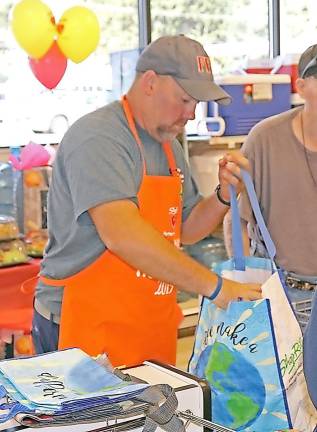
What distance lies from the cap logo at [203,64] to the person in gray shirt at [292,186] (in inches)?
16.5

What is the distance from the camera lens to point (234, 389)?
5.55 feet

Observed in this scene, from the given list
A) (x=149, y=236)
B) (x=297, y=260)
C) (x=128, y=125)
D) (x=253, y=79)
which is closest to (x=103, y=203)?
(x=149, y=236)

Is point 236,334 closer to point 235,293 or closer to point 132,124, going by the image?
point 235,293

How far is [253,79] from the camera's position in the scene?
453 centimetres

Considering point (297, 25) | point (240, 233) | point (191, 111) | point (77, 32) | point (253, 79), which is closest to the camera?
point (240, 233)

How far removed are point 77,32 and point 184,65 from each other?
209cm

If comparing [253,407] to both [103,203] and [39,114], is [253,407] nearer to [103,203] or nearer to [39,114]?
[103,203]

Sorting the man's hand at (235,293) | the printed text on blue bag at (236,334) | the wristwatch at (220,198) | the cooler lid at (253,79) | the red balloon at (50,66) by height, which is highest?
the red balloon at (50,66)

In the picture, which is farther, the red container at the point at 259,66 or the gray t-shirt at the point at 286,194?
the red container at the point at 259,66

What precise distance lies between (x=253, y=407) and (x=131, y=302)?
0.49 m

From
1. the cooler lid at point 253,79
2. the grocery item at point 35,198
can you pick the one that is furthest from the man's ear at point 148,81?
the cooler lid at point 253,79

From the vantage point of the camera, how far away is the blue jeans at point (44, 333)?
6.77 ft

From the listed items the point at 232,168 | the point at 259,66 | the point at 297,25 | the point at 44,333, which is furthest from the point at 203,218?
the point at 297,25

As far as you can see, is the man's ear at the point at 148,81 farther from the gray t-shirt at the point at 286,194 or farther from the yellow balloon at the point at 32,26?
the yellow balloon at the point at 32,26
